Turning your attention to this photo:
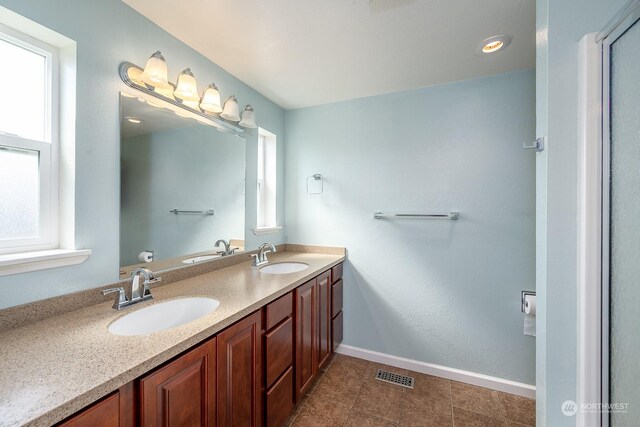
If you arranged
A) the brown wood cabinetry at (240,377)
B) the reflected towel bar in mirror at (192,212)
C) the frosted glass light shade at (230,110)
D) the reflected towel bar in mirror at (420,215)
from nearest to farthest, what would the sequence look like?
1. the brown wood cabinetry at (240,377)
2. the reflected towel bar in mirror at (192,212)
3. the frosted glass light shade at (230,110)
4. the reflected towel bar in mirror at (420,215)

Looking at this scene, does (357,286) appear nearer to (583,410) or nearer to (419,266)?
(419,266)

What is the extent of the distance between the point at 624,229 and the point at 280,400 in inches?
63.1

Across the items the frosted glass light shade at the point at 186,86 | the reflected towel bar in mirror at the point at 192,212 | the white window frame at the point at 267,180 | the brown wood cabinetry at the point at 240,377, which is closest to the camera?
the brown wood cabinetry at the point at 240,377

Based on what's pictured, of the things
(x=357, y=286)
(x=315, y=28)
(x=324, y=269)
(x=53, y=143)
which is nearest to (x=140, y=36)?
(x=53, y=143)

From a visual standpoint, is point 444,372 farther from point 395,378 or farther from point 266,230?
point 266,230

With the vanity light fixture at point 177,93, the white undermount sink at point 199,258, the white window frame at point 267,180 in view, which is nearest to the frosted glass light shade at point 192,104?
the vanity light fixture at point 177,93

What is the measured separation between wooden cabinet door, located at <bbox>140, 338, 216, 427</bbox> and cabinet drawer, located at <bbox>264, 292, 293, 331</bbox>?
33 cm

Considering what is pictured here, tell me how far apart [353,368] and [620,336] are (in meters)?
1.65

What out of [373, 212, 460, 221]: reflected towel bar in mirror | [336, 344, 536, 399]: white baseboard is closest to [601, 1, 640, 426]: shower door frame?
[373, 212, 460, 221]: reflected towel bar in mirror

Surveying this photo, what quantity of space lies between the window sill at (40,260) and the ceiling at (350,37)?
1.17 meters

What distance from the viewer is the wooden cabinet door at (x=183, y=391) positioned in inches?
28.8

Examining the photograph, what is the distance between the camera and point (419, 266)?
6.61 feet

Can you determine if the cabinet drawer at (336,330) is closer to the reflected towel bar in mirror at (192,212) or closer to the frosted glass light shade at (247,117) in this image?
the reflected towel bar in mirror at (192,212)

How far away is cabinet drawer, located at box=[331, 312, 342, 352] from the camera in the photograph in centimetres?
207
